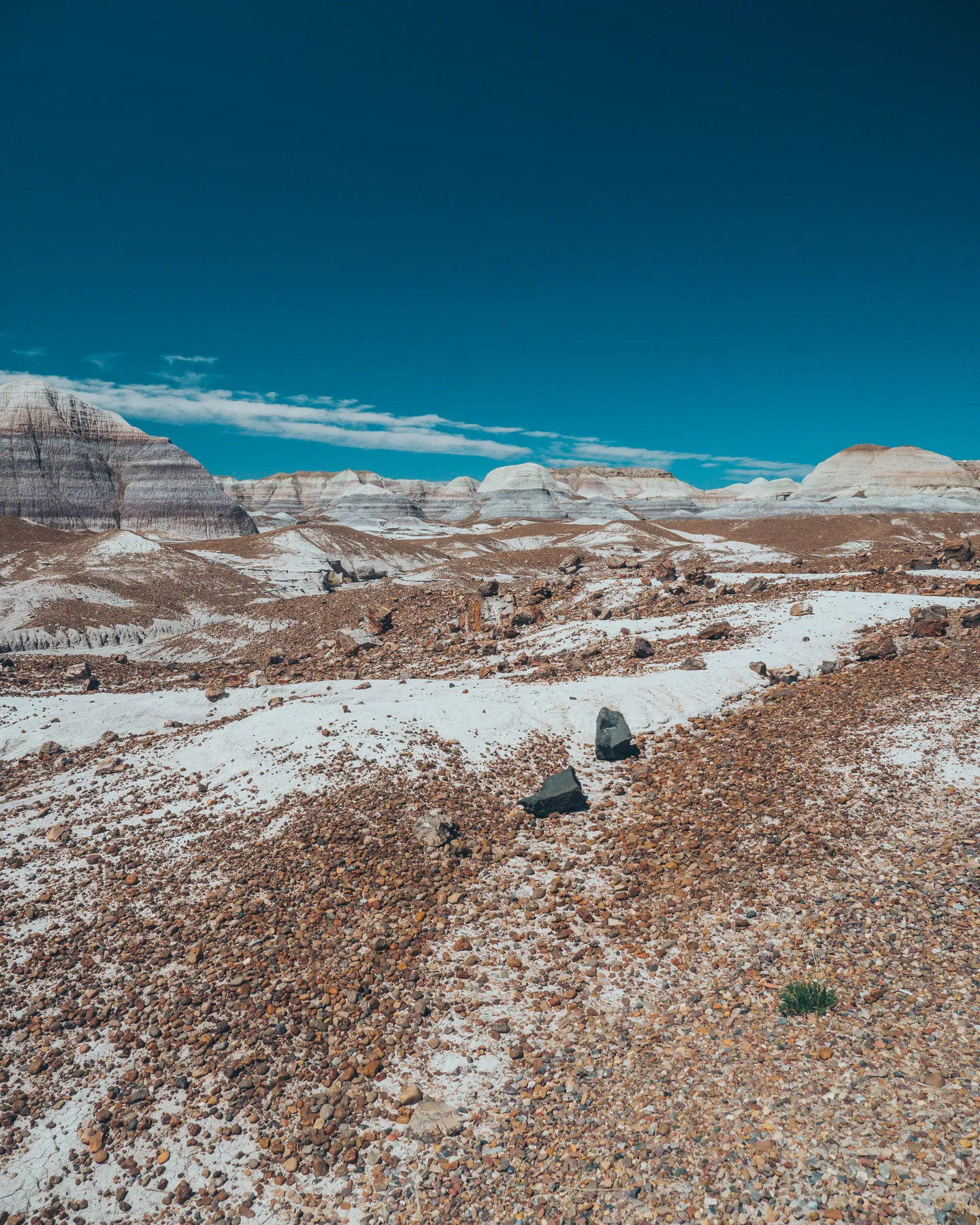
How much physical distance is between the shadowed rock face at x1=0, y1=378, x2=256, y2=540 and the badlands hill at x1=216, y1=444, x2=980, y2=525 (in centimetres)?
3370

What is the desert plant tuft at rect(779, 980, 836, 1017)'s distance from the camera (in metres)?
5.05

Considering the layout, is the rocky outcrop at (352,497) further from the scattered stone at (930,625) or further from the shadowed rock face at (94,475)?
the scattered stone at (930,625)

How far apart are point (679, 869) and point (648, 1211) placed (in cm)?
393

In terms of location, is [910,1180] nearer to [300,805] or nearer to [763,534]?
[300,805]

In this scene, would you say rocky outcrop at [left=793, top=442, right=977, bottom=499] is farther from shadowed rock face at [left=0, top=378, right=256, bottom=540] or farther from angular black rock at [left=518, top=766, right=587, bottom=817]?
angular black rock at [left=518, top=766, right=587, bottom=817]

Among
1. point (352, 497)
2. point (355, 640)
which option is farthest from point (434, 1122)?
point (352, 497)

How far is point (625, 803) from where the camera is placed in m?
9.33

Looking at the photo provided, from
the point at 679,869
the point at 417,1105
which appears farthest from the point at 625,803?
the point at 417,1105

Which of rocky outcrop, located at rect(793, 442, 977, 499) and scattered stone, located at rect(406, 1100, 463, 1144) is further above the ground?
rocky outcrop, located at rect(793, 442, 977, 499)

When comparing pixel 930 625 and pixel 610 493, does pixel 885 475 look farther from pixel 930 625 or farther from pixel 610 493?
pixel 930 625

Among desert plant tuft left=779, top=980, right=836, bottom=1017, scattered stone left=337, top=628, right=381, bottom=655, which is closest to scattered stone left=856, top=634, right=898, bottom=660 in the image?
desert plant tuft left=779, top=980, right=836, bottom=1017

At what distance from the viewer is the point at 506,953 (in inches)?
256

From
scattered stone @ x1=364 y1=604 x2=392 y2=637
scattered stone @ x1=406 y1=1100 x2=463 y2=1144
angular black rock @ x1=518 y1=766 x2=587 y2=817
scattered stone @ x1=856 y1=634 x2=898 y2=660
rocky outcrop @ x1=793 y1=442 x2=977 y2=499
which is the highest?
rocky outcrop @ x1=793 y1=442 x2=977 y2=499

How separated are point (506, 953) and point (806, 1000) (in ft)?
9.40
